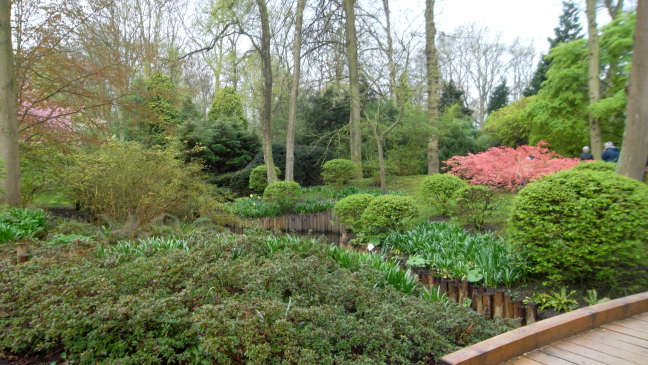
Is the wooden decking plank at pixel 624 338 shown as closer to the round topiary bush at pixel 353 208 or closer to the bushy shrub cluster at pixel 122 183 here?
the round topiary bush at pixel 353 208

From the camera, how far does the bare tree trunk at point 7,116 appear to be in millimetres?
6098

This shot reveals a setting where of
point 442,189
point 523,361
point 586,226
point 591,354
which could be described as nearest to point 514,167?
point 442,189

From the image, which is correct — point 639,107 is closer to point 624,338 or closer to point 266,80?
point 624,338

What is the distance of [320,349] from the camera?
6.88ft

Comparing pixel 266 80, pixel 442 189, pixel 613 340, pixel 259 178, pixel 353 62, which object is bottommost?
pixel 613 340

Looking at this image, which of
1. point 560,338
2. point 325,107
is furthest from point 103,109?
point 325,107

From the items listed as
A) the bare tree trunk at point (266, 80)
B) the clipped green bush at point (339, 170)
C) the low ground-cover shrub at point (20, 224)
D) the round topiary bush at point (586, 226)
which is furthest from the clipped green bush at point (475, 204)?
the bare tree trunk at point (266, 80)

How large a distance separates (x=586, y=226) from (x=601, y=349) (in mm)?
1359

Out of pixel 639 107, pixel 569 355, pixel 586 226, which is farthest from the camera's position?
pixel 639 107

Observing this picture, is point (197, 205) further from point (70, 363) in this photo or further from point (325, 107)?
point (325, 107)

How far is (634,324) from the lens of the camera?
268cm

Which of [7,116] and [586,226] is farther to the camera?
[7,116]

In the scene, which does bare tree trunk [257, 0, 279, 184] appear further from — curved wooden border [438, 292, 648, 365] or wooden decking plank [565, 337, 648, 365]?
wooden decking plank [565, 337, 648, 365]

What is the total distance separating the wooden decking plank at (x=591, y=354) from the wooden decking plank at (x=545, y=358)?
0.59ft
